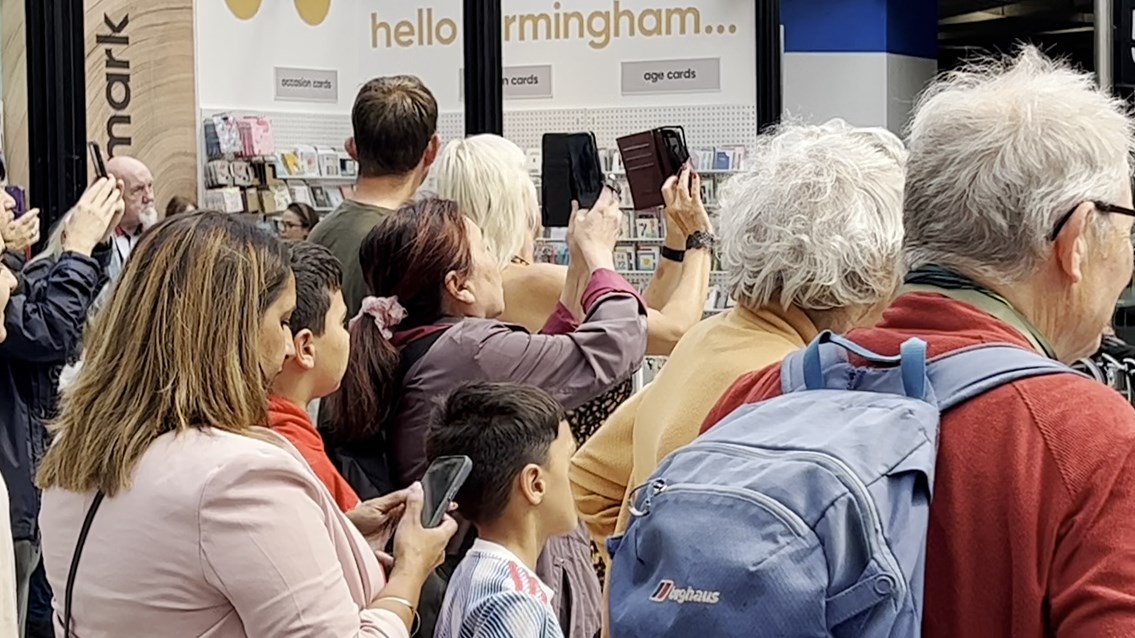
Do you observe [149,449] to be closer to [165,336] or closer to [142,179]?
[165,336]

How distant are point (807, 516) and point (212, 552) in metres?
0.82

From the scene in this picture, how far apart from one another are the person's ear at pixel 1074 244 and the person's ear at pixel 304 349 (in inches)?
52.8

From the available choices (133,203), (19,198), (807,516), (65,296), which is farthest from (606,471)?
(133,203)

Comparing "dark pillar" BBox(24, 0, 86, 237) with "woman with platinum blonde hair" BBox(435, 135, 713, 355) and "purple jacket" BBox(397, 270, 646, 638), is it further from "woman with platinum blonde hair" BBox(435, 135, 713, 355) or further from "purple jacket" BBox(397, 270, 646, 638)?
"purple jacket" BBox(397, 270, 646, 638)

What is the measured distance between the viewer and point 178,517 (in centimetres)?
179

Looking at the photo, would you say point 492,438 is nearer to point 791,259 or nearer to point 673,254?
point 791,259

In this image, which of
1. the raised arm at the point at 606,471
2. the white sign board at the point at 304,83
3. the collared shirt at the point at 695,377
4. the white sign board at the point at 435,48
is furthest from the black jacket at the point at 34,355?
the white sign board at the point at 304,83

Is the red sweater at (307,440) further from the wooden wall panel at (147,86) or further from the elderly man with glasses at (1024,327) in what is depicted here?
the wooden wall panel at (147,86)

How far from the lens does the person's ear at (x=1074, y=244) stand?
139 cm

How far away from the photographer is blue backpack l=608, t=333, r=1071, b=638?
122 centimetres

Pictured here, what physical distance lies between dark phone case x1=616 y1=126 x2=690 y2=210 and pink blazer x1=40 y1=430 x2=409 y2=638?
65.5 inches

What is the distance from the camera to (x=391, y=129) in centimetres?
356

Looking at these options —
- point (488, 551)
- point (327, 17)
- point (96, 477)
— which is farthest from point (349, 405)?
point (327, 17)

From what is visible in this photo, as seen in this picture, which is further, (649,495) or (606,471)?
(606,471)
